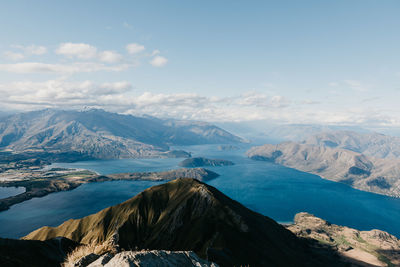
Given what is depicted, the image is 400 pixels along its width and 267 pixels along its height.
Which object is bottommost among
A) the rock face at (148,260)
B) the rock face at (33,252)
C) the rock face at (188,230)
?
the rock face at (188,230)

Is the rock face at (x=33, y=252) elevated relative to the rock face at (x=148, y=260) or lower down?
lower down

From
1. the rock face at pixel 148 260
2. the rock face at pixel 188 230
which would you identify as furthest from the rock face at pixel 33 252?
the rock face at pixel 188 230

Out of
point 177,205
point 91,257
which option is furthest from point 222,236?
point 91,257

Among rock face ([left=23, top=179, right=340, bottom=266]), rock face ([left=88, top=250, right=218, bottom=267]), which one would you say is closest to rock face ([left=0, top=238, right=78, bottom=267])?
rock face ([left=88, top=250, right=218, bottom=267])

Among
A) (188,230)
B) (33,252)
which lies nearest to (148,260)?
(33,252)

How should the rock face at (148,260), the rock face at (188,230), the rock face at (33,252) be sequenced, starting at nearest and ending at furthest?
the rock face at (148,260) → the rock face at (33,252) → the rock face at (188,230)

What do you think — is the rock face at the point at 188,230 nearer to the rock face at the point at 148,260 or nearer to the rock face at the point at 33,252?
the rock face at the point at 33,252

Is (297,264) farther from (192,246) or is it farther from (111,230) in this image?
(111,230)
